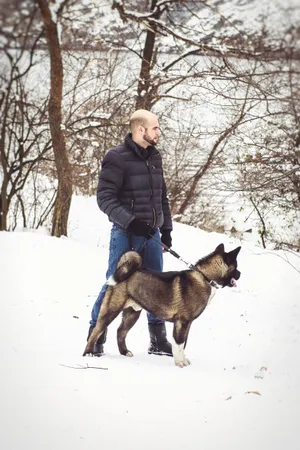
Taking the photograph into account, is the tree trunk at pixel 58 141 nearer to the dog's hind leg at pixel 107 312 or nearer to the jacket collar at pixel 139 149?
the jacket collar at pixel 139 149

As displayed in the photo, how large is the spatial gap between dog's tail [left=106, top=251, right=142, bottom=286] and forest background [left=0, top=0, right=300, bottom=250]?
171cm

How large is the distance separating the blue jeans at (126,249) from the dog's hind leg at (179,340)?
2.13ft

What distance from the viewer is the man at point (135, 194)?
11.5 ft

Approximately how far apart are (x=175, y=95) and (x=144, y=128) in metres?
5.63

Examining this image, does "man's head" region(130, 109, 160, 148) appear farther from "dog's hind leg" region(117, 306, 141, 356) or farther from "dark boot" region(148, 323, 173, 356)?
"dark boot" region(148, 323, 173, 356)

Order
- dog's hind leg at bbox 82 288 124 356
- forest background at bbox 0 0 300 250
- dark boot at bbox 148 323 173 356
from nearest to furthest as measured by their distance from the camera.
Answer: dog's hind leg at bbox 82 288 124 356, forest background at bbox 0 0 300 250, dark boot at bbox 148 323 173 356

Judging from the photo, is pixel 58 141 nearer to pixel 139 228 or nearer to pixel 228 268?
pixel 139 228

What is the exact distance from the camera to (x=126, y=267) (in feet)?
11.4

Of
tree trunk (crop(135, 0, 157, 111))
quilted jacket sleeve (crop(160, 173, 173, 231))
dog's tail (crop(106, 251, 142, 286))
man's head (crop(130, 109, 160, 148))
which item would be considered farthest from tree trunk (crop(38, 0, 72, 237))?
dog's tail (crop(106, 251, 142, 286))

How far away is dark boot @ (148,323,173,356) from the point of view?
3.94 metres

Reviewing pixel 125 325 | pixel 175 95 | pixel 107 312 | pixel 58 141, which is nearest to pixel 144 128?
pixel 107 312

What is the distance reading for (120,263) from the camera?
351 centimetres

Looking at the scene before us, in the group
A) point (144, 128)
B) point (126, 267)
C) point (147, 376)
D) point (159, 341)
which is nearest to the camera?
point (147, 376)

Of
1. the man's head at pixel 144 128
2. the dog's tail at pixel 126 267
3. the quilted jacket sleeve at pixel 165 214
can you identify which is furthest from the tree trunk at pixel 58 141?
the dog's tail at pixel 126 267
